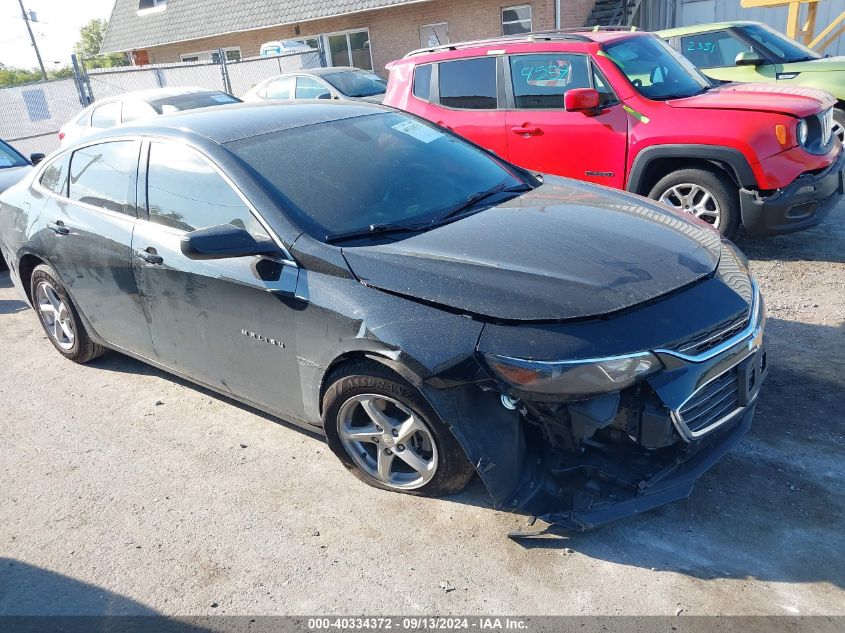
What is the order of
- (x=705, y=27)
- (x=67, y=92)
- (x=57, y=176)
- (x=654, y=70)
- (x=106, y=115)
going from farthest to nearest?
(x=67, y=92)
(x=106, y=115)
(x=705, y=27)
(x=654, y=70)
(x=57, y=176)

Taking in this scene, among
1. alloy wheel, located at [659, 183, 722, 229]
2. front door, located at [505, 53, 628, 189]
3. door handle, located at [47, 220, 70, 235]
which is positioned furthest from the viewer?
front door, located at [505, 53, 628, 189]

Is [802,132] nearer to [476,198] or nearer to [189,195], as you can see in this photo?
[476,198]

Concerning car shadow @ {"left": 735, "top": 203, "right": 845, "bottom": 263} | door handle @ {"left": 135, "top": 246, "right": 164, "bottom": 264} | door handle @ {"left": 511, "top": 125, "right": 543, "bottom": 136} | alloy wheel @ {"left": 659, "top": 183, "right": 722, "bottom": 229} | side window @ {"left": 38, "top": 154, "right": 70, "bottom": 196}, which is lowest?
car shadow @ {"left": 735, "top": 203, "right": 845, "bottom": 263}

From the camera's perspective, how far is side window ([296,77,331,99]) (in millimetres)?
12664

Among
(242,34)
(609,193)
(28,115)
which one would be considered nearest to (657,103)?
(609,193)

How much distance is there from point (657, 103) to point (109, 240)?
4.57 metres

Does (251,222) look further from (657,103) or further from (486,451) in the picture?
(657,103)

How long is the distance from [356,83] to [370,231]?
10660 mm

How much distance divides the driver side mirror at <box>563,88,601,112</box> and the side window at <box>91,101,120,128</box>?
7590 mm

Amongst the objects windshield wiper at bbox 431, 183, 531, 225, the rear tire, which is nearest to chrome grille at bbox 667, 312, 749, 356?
windshield wiper at bbox 431, 183, 531, 225

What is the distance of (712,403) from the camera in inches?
111

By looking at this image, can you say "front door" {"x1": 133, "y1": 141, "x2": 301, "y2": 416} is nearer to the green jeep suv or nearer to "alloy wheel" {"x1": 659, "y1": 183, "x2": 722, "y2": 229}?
"alloy wheel" {"x1": 659, "y1": 183, "x2": 722, "y2": 229}

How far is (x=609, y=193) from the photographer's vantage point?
157 inches

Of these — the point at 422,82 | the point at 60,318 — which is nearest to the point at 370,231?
the point at 60,318
